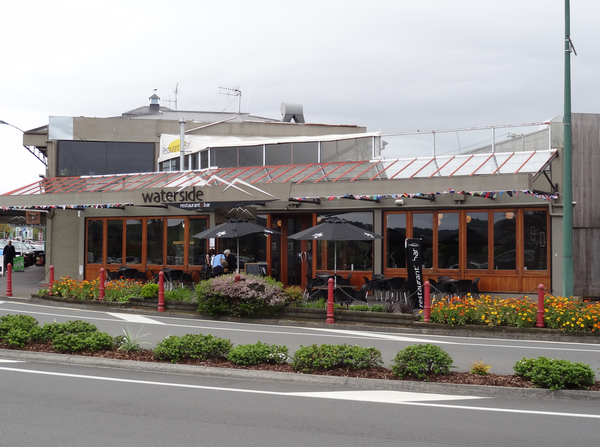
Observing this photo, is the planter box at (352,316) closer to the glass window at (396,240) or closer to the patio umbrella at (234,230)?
the patio umbrella at (234,230)

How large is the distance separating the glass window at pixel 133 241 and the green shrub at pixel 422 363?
716 inches

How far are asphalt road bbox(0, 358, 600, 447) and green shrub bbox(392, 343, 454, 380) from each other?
1.54ft

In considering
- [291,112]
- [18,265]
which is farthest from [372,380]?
[18,265]

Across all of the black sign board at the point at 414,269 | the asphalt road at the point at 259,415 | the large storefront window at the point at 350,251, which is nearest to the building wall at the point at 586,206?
the black sign board at the point at 414,269

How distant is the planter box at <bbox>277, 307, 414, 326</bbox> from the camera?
15430 mm

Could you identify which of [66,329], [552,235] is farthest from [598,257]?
[66,329]

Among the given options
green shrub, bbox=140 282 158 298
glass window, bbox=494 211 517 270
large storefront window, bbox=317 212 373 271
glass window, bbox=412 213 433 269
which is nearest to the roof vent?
large storefront window, bbox=317 212 373 271

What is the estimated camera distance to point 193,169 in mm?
28609

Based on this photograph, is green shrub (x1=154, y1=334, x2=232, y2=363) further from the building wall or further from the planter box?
the building wall

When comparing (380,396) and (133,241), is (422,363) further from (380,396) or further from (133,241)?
(133,241)

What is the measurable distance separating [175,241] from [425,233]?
982cm

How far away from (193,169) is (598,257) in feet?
56.0

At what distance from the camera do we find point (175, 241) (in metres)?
24.7

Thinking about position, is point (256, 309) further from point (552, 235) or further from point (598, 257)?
point (598, 257)
